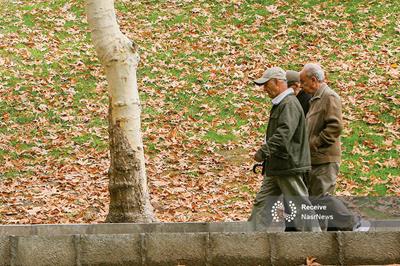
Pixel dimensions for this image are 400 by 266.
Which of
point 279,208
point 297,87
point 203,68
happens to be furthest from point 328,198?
point 203,68

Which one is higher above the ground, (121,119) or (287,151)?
(121,119)

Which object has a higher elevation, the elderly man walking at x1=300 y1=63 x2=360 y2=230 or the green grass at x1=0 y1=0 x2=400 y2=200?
the green grass at x1=0 y1=0 x2=400 y2=200

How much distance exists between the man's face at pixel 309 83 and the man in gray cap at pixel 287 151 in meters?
0.60

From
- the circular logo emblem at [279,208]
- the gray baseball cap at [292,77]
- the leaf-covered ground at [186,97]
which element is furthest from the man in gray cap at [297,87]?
the leaf-covered ground at [186,97]

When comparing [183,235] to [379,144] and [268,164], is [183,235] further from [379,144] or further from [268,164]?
[379,144]

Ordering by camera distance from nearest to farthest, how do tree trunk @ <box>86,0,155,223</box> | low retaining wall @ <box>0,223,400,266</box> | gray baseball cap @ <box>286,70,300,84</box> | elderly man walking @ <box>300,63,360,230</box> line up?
low retaining wall @ <box>0,223,400,266</box> → elderly man walking @ <box>300,63,360,230</box> → gray baseball cap @ <box>286,70,300,84</box> → tree trunk @ <box>86,0,155,223</box>

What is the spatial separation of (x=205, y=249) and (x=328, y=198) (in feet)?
6.32

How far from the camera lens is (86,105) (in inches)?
596

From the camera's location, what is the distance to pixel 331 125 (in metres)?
7.46

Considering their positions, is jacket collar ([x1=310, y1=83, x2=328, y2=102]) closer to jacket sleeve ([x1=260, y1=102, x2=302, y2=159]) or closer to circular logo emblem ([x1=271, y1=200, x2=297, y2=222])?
jacket sleeve ([x1=260, y1=102, x2=302, y2=159])

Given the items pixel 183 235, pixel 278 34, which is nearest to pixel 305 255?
pixel 183 235

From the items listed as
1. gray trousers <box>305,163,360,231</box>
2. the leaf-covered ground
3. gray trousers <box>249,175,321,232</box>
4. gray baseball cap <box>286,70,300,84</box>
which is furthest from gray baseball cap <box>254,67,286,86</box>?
the leaf-covered ground

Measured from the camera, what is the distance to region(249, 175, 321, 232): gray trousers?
22.5 ft

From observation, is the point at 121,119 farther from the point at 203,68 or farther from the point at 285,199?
the point at 203,68
